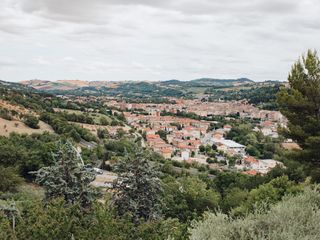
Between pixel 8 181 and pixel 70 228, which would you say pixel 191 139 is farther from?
pixel 70 228

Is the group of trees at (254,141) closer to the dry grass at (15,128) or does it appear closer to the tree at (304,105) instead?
the dry grass at (15,128)

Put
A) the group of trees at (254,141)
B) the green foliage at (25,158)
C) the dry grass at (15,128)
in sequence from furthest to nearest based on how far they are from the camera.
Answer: the group of trees at (254,141) < the dry grass at (15,128) < the green foliage at (25,158)

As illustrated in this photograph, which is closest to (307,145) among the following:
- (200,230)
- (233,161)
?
(200,230)

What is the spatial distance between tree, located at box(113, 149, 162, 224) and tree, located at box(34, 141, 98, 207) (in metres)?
0.83

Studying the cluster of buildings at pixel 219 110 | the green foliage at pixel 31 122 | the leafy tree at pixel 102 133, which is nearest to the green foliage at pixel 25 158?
the green foliage at pixel 31 122

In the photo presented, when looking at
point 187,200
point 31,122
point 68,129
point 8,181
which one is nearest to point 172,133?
point 68,129

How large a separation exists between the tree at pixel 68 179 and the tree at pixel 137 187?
2.72ft

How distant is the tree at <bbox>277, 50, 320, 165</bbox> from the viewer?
52.4 feet

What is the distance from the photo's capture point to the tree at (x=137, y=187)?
12000 millimetres

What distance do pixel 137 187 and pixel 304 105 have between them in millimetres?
7825

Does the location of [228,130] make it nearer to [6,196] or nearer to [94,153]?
[94,153]

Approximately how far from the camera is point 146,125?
106m

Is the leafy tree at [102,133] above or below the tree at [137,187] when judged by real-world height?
below

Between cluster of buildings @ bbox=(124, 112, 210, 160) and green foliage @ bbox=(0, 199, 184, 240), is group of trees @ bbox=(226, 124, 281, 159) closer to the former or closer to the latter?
cluster of buildings @ bbox=(124, 112, 210, 160)
